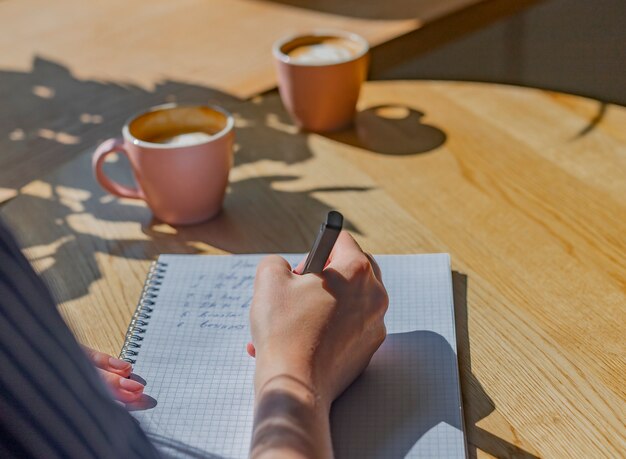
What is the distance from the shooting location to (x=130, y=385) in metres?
0.69

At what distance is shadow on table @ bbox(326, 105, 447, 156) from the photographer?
111 centimetres

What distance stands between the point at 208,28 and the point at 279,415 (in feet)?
3.79

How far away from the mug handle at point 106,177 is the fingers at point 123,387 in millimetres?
342

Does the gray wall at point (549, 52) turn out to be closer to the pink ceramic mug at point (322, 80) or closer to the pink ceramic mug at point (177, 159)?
the pink ceramic mug at point (322, 80)

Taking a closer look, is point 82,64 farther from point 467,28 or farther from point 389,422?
point 389,422

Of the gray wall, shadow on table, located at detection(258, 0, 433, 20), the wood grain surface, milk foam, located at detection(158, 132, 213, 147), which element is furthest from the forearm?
the gray wall

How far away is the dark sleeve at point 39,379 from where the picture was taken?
0.45 m

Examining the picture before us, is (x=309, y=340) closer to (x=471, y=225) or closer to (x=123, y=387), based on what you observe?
(x=123, y=387)

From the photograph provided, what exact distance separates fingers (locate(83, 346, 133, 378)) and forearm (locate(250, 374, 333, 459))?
0.13 metres

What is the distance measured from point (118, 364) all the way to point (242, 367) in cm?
11

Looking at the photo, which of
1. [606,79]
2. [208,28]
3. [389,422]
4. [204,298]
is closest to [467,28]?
[208,28]

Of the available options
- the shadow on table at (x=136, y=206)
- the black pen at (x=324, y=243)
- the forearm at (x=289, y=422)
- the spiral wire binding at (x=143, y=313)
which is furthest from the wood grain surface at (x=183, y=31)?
the forearm at (x=289, y=422)

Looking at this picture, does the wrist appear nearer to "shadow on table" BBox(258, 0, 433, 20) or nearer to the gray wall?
"shadow on table" BBox(258, 0, 433, 20)

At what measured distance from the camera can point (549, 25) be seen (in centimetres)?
229
